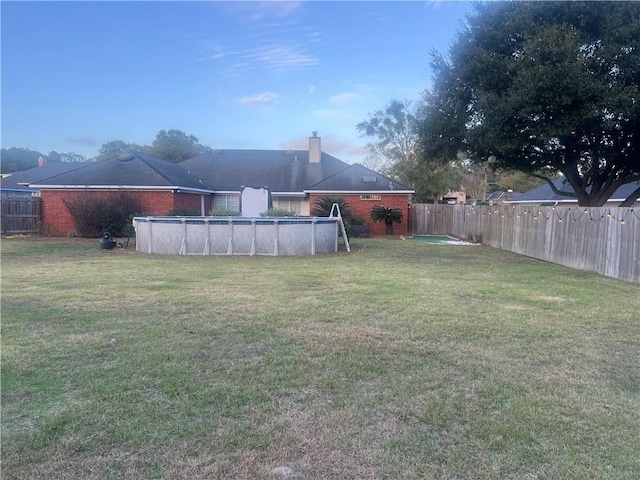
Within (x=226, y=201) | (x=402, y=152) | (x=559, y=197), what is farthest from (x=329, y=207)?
(x=402, y=152)

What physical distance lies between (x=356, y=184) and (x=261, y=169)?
22.3ft

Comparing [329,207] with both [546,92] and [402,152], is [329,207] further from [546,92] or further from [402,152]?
[402,152]

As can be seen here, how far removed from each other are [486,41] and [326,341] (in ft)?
43.4

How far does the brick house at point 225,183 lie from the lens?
2086 cm

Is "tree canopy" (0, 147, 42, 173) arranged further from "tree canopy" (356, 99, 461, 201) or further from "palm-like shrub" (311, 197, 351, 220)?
"palm-like shrub" (311, 197, 351, 220)

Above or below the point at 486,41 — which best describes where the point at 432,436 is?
below

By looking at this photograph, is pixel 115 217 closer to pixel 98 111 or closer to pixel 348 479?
pixel 98 111

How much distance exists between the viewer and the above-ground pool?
1389cm

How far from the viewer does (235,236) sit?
13969 millimetres

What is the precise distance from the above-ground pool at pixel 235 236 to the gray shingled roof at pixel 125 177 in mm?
7290

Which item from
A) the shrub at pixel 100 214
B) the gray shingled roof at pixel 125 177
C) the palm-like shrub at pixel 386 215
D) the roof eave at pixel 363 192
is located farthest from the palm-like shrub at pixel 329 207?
the shrub at pixel 100 214

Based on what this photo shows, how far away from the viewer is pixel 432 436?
293cm

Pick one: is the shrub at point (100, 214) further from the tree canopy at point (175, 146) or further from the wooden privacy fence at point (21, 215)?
the tree canopy at point (175, 146)

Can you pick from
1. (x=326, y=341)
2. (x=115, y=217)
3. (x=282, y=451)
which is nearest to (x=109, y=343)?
(x=326, y=341)
